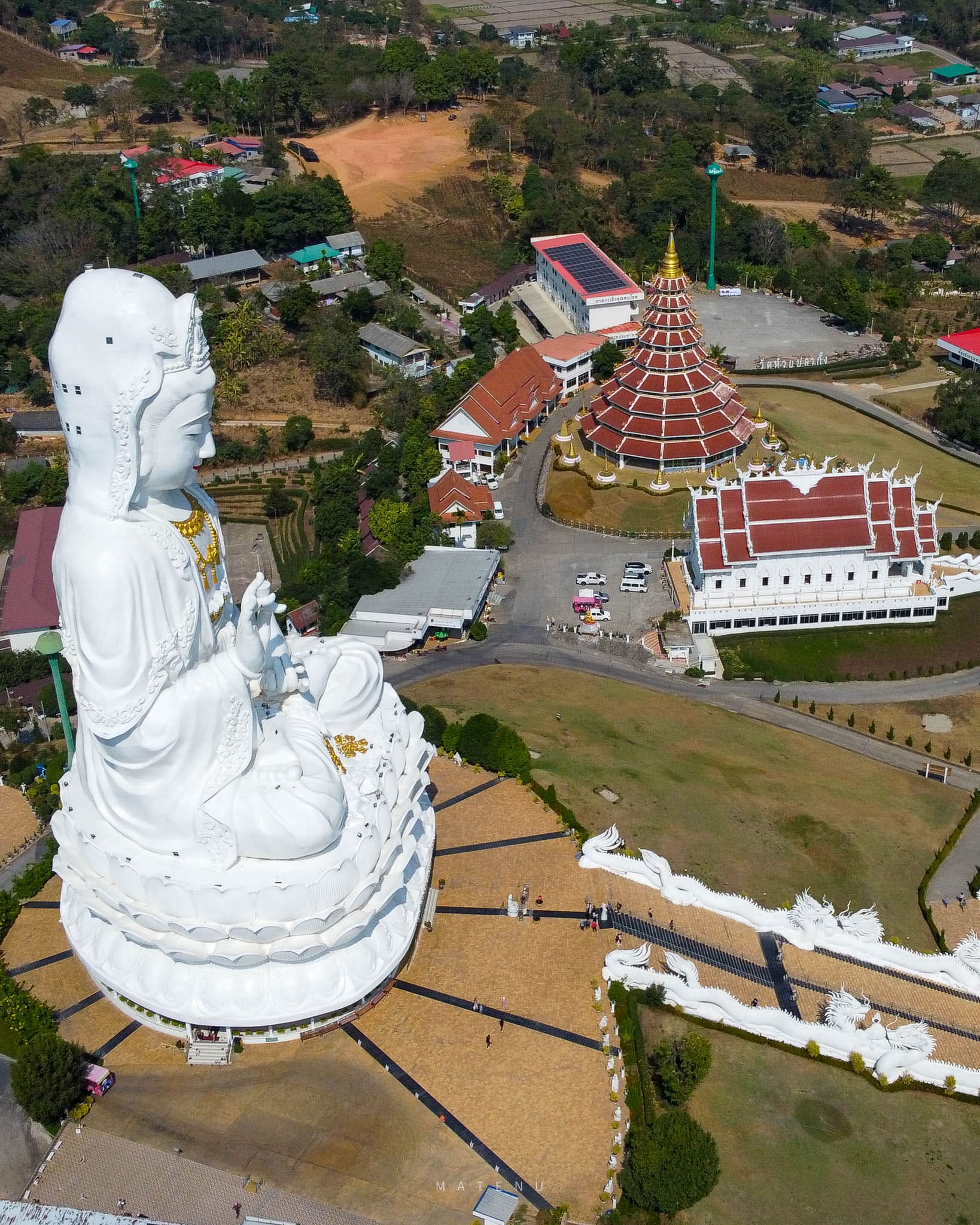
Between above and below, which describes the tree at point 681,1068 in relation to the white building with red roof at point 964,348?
above

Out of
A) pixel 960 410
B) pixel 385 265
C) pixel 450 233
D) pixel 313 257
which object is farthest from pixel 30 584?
pixel 450 233

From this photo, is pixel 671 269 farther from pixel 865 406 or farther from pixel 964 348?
pixel 964 348

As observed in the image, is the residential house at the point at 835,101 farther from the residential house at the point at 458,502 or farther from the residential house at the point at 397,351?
the residential house at the point at 458,502

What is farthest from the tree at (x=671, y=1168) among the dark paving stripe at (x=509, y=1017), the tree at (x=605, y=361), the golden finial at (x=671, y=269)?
the tree at (x=605, y=361)

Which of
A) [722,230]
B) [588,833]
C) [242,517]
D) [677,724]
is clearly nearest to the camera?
[588,833]

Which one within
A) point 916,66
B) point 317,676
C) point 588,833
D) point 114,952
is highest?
point 317,676

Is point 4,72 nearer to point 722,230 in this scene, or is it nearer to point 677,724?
point 722,230

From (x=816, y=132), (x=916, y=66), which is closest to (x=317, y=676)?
(x=816, y=132)

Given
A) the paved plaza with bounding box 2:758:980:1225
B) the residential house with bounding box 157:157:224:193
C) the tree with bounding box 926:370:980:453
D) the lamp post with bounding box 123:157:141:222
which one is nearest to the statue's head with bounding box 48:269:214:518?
the paved plaza with bounding box 2:758:980:1225
